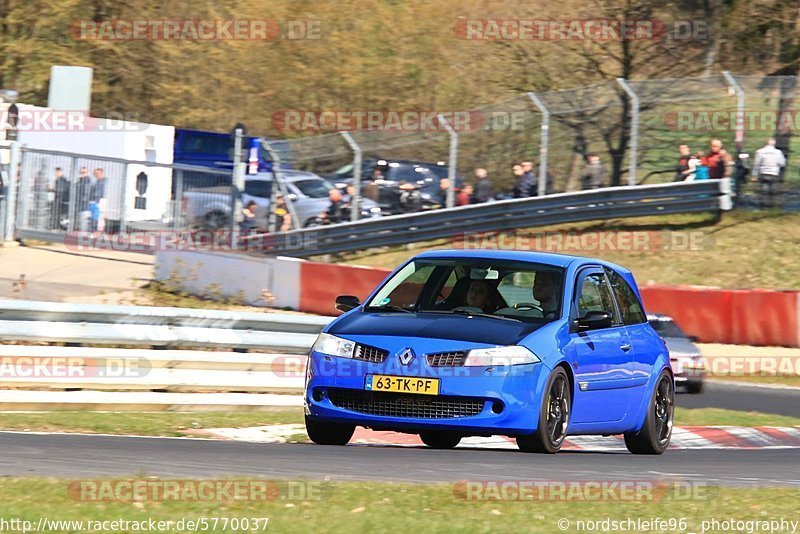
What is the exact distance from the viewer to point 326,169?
28188 mm

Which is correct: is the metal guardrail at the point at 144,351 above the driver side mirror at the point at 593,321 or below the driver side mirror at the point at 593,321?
below

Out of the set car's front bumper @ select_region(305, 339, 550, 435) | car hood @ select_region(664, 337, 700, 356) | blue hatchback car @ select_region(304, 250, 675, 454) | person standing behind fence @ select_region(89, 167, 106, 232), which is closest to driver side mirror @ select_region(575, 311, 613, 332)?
blue hatchback car @ select_region(304, 250, 675, 454)

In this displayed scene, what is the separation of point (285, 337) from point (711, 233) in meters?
16.7

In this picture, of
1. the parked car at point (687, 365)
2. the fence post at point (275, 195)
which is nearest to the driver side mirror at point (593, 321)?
the parked car at point (687, 365)

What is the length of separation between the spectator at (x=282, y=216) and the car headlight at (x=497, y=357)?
60.7 ft

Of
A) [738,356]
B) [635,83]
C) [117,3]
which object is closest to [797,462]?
[738,356]

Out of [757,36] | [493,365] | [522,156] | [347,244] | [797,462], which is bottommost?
[797,462]

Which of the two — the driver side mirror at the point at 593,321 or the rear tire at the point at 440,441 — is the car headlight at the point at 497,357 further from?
the rear tire at the point at 440,441

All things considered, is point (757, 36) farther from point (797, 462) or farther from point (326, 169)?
point (797, 462)

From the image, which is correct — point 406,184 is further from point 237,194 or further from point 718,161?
point 718,161

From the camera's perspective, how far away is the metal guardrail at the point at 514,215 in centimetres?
2745

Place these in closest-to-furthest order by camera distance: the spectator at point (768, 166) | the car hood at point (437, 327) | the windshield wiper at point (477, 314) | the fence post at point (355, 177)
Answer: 1. the car hood at point (437, 327)
2. the windshield wiper at point (477, 314)
3. the spectator at point (768, 166)
4. the fence post at point (355, 177)

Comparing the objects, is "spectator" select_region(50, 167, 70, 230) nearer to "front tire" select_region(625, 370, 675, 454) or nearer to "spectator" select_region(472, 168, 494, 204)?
"spectator" select_region(472, 168, 494, 204)

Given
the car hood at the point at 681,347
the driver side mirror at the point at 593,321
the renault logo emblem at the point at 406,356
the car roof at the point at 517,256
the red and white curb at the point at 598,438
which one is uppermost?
the car roof at the point at 517,256
